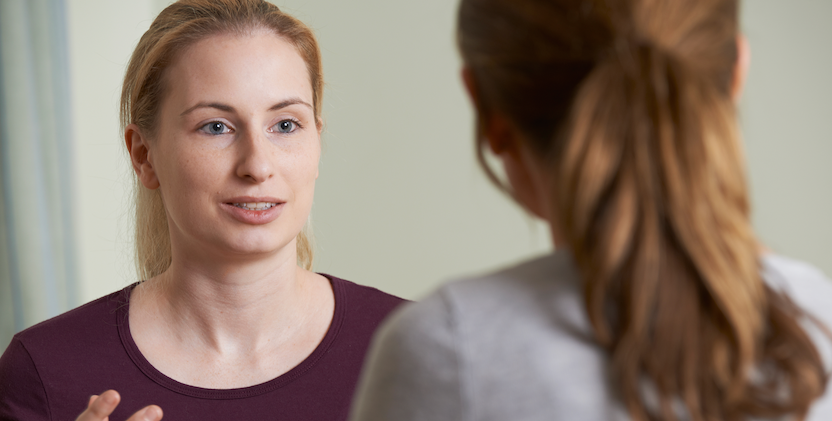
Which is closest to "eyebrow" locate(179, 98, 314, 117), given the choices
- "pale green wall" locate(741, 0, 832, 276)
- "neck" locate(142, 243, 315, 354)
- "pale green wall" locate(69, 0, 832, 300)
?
"neck" locate(142, 243, 315, 354)

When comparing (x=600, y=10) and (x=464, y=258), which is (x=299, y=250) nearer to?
(x=600, y=10)

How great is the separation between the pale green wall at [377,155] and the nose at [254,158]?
1.56 meters

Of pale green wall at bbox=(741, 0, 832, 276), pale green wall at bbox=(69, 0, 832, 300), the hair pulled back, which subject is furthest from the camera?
pale green wall at bbox=(69, 0, 832, 300)

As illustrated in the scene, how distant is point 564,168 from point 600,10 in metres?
0.13

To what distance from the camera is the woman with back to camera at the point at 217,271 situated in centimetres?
125

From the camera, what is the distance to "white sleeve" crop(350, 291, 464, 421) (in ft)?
1.86

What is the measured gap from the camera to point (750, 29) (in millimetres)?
2412

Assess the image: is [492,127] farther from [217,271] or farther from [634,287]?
[217,271]

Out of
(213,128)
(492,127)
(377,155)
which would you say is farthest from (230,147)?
(377,155)

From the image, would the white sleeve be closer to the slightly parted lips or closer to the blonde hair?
the slightly parted lips

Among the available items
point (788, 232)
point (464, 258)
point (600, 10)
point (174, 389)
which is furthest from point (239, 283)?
point (788, 232)

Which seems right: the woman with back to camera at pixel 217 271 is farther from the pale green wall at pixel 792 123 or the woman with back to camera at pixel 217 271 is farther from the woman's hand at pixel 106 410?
the pale green wall at pixel 792 123

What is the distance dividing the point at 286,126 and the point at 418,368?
0.83 meters

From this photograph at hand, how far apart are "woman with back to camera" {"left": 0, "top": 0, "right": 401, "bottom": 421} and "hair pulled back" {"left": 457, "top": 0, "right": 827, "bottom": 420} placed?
78 centimetres
